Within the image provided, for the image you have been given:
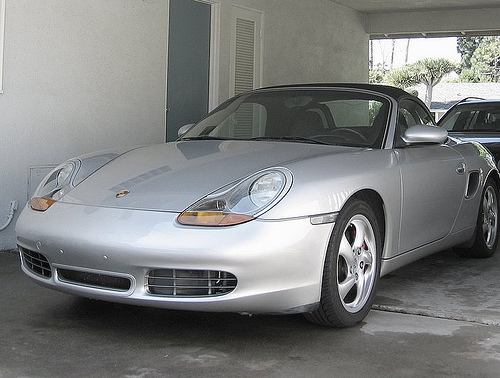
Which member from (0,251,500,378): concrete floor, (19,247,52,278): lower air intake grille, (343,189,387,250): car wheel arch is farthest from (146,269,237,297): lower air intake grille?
(343,189,387,250): car wheel arch

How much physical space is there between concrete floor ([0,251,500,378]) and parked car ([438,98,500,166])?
5.23m

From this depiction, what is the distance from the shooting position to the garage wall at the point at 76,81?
267 inches

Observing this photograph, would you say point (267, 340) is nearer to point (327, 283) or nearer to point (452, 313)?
point (327, 283)

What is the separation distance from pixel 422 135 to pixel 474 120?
5940 millimetres

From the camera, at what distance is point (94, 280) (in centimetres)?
390

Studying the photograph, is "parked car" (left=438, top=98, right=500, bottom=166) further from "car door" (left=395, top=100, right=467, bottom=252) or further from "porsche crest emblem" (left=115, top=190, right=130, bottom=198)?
"porsche crest emblem" (left=115, top=190, right=130, bottom=198)

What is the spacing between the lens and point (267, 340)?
403 centimetres

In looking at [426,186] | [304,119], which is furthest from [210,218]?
[426,186]

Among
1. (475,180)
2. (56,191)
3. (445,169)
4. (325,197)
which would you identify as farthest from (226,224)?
(475,180)

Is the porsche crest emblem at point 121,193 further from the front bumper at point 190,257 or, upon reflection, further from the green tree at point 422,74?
the green tree at point 422,74

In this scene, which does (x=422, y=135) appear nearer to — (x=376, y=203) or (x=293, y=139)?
(x=376, y=203)

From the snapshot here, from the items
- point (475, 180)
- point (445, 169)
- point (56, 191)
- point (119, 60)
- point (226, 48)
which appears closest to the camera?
point (56, 191)

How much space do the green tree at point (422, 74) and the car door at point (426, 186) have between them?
199 ft

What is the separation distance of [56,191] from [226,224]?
1165mm
